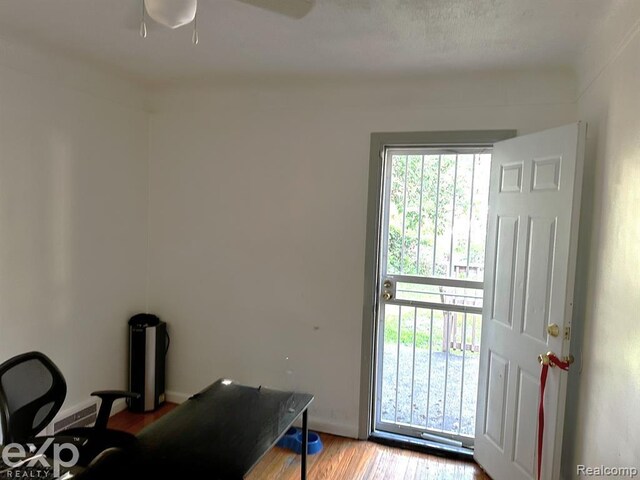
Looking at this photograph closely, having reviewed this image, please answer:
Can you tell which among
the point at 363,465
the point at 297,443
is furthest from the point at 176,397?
the point at 363,465

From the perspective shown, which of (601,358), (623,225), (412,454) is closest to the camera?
(623,225)

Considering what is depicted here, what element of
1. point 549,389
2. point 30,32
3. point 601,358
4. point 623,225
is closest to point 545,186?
point 623,225

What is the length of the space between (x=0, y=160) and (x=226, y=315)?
168cm

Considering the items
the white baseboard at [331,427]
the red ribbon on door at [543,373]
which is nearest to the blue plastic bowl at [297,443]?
the white baseboard at [331,427]

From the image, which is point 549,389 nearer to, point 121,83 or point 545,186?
point 545,186

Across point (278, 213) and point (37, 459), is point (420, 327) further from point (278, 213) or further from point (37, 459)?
point (37, 459)

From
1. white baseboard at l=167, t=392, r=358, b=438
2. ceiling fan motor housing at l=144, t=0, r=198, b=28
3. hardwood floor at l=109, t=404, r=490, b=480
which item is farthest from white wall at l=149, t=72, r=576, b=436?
ceiling fan motor housing at l=144, t=0, r=198, b=28

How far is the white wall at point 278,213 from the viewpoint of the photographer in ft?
9.23

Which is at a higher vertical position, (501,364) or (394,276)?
(394,276)

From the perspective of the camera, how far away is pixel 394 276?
3.02 metres

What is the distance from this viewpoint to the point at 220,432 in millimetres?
1794

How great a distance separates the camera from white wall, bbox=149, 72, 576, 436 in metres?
2.81

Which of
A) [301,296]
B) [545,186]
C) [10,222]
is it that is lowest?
[301,296]

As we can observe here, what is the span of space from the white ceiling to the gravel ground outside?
1905mm
